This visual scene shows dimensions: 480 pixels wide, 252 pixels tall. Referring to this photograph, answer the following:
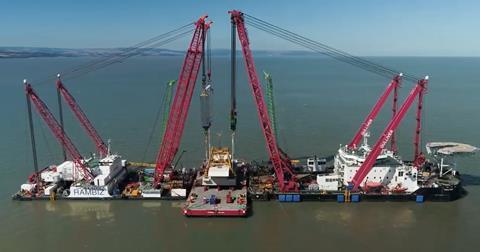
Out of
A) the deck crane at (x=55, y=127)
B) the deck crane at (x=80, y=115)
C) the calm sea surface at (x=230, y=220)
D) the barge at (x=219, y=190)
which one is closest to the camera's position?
the calm sea surface at (x=230, y=220)

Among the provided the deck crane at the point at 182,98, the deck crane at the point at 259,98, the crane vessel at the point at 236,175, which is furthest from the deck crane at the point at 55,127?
the deck crane at the point at 259,98

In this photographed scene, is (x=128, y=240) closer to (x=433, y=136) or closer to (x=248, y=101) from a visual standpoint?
(x=433, y=136)

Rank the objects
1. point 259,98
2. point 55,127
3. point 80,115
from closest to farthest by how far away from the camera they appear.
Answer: point 259,98, point 55,127, point 80,115

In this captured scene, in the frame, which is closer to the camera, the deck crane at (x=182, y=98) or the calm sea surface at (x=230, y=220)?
the calm sea surface at (x=230, y=220)

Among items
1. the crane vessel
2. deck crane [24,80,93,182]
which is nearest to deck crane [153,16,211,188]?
the crane vessel

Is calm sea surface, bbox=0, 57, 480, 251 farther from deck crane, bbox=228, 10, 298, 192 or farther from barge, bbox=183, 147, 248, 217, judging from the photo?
deck crane, bbox=228, 10, 298, 192

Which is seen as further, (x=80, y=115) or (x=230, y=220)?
(x=80, y=115)

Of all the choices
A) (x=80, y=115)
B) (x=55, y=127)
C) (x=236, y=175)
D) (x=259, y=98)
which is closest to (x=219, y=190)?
(x=236, y=175)

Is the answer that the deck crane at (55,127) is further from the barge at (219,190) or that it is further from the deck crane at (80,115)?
the barge at (219,190)

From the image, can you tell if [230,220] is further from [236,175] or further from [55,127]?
[55,127]
